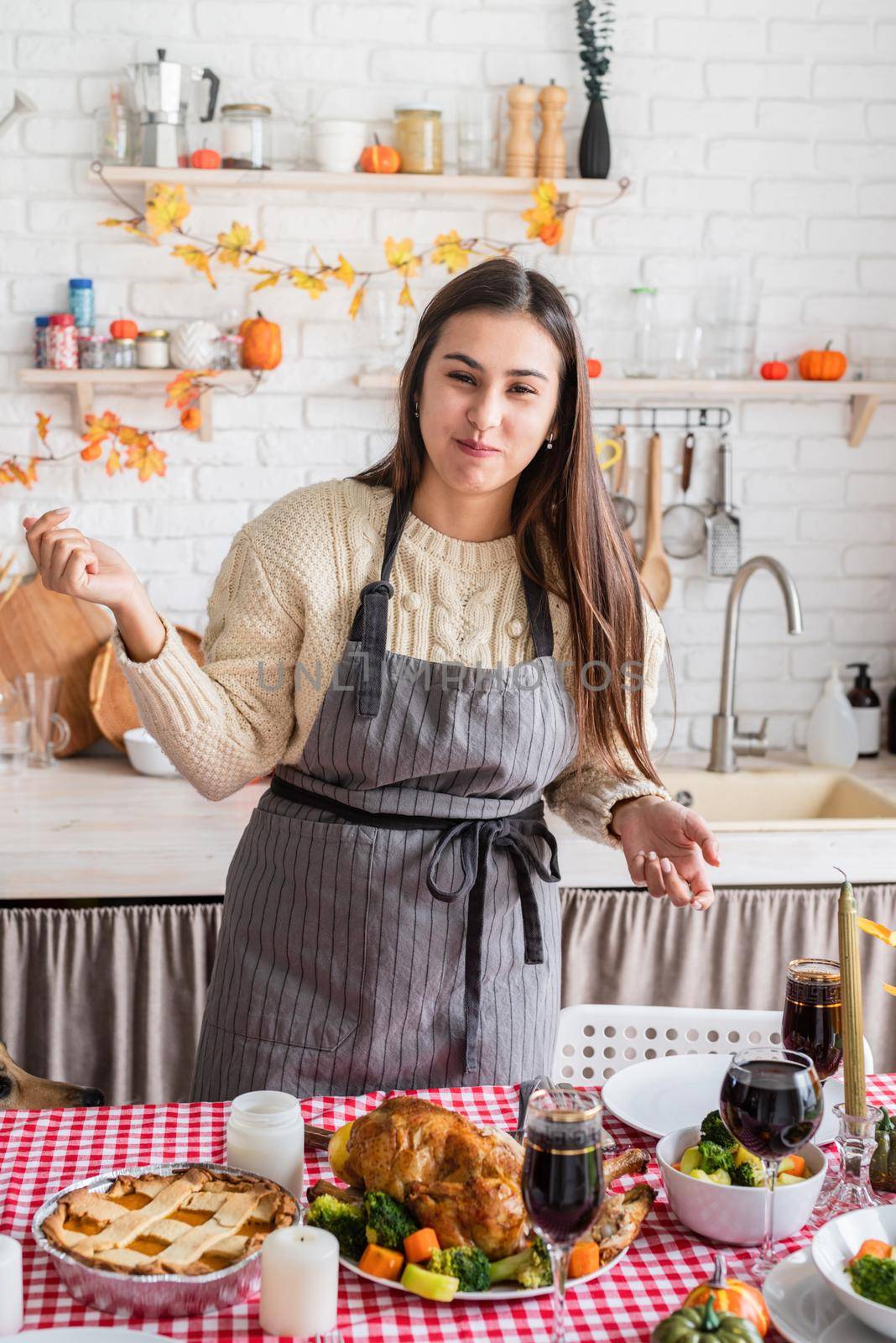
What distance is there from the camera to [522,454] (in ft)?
5.74

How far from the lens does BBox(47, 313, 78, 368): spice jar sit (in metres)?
2.91

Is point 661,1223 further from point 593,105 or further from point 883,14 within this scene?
point 883,14

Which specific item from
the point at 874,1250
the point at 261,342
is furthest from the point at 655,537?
the point at 874,1250

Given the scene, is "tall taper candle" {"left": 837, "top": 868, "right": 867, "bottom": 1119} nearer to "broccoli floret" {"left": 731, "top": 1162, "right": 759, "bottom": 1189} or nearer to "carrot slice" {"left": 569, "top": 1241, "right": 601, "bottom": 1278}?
"broccoli floret" {"left": 731, "top": 1162, "right": 759, "bottom": 1189}

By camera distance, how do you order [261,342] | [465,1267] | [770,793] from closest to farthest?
[465,1267]
[261,342]
[770,793]

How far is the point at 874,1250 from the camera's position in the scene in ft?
3.75

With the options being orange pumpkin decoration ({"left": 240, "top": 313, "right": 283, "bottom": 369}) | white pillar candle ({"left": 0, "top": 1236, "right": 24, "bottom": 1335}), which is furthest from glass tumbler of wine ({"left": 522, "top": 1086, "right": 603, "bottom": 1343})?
orange pumpkin decoration ({"left": 240, "top": 313, "right": 283, "bottom": 369})

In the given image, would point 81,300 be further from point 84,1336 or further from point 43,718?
point 84,1336

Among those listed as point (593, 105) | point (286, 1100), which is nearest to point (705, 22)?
point (593, 105)

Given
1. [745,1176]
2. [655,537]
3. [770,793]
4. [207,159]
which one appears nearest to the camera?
[745,1176]

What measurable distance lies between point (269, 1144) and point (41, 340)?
2137 mm

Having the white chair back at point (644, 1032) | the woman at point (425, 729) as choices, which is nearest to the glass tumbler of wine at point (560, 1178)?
the woman at point (425, 729)

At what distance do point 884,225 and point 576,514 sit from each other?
178 cm

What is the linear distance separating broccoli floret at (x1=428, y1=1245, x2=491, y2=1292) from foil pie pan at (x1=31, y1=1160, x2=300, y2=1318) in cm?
14
